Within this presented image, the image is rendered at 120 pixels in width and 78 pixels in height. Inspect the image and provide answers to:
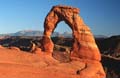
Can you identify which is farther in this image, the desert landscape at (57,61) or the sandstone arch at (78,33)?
the sandstone arch at (78,33)

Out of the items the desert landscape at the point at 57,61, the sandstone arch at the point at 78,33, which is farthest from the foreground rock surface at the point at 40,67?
the sandstone arch at the point at 78,33

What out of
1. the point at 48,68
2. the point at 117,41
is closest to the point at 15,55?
the point at 48,68

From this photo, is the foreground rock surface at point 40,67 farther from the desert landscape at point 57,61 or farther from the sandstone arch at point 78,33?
the sandstone arch at point 78,33

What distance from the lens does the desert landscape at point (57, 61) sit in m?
25.2

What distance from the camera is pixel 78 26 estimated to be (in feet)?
103

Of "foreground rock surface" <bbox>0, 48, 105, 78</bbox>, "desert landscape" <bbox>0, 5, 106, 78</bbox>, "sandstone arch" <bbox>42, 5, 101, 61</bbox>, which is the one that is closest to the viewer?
"foreground rock surface" <bbox>0, 48, 105, 78</bbox>

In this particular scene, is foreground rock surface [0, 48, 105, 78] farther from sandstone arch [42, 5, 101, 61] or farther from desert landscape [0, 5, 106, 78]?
sandstone arch [42, 5, 101, 61]

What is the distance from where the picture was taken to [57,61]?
30.9 metres

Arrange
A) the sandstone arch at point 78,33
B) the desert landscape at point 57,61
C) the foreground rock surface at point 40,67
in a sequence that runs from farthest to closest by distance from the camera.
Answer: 1. the sandstone arch at point 78,33
2. the desert landscape at point 57,61
3. the foreground rock surface at point 40,67

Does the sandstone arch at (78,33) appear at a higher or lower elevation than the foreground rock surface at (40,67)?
higher

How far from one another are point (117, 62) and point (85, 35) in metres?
40.0

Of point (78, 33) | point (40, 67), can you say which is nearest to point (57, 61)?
point (78, 33)

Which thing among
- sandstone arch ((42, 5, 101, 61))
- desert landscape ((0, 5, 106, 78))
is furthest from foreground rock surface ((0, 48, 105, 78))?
sandstone arch ((42, 5, 101, 61))

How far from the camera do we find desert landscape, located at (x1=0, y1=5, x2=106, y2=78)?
2519 cm
